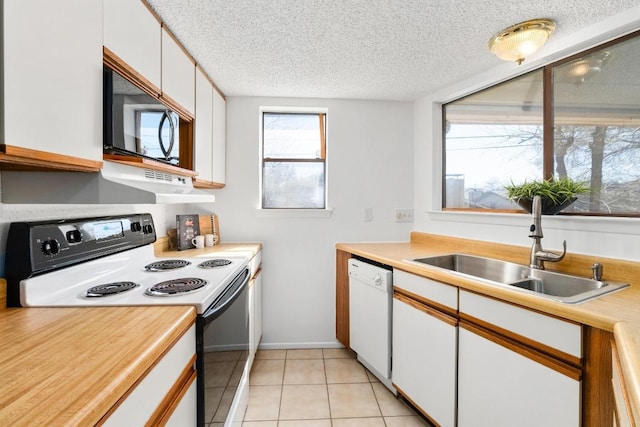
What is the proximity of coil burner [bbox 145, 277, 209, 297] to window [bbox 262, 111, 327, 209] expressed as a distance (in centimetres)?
150

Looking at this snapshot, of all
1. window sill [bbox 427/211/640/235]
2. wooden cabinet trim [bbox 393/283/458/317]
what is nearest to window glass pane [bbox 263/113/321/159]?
window sill [bbox 427/211/640/235]

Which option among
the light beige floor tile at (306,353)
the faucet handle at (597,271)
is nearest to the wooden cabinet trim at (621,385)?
the faucet handle at (597,271)

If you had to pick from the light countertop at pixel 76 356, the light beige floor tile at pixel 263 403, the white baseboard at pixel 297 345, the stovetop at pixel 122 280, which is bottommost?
the light beige floor tile at pixel 263 403

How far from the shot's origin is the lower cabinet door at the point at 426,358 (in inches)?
58.7

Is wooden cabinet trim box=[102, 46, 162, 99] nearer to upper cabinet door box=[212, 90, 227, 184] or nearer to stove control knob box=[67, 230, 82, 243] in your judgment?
stove control knob box=[67, 230, 82, 243]

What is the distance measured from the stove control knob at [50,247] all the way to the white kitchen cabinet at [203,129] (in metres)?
0.93

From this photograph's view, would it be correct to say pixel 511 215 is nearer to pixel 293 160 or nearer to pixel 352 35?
pixel 352 35

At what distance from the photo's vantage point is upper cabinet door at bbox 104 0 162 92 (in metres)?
1.09

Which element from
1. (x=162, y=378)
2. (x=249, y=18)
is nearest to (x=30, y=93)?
(x=162, y=378)

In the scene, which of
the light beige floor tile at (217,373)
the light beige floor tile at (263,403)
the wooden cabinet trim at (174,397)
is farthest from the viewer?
the light beige floor tile at (263,403)

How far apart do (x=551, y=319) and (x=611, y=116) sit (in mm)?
1247

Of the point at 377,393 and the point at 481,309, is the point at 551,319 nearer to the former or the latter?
the point at 481,309

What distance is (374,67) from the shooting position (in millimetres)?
2023

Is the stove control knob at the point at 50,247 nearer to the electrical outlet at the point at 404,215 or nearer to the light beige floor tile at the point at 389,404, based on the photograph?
the light beige floor tile at the point at 389,404
